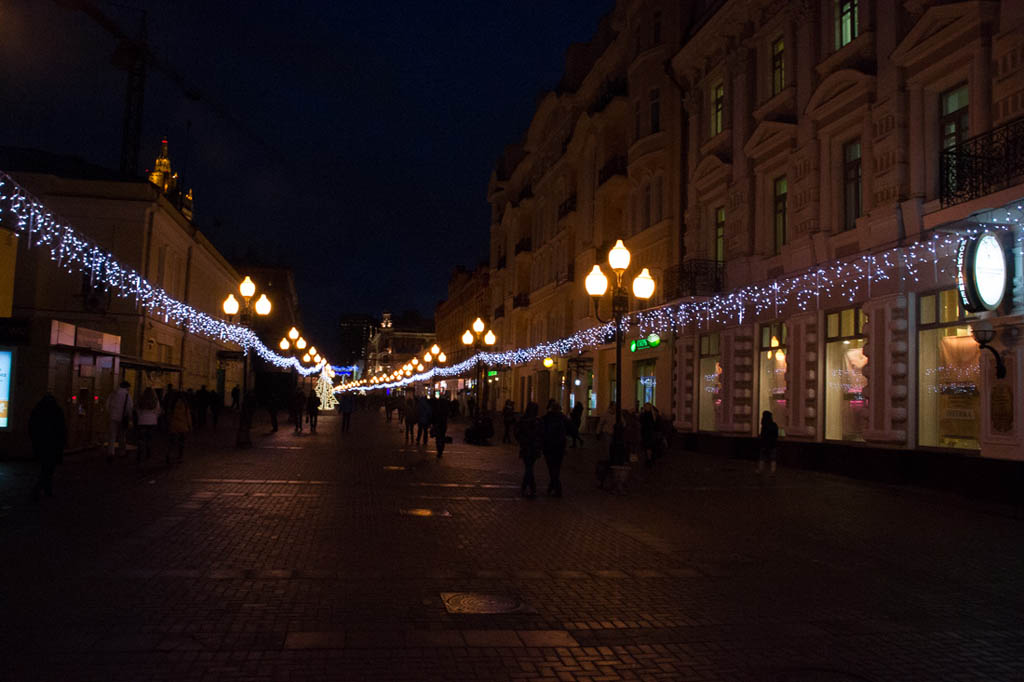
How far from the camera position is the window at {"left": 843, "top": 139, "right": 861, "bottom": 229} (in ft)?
68.0

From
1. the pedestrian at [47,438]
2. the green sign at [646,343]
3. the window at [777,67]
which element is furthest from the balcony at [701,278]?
the pedestrian at [47,438]

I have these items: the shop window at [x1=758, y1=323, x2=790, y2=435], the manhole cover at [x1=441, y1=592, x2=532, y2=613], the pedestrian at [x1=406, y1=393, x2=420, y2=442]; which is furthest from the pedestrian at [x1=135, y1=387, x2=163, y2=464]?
the shop window at [x1=758, y1=323, x2=790, y2=435]

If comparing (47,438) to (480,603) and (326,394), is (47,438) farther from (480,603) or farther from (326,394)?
(326,394)

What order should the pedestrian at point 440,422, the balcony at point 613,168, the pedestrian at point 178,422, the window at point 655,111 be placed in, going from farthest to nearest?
1. the balcony at point 613,168
2. the window at point 655,111
3. the pedestrian at point 440,422
4. the pedestrian at point 178,422

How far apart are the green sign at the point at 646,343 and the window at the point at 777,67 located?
400 inches

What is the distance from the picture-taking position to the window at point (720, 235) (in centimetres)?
2766

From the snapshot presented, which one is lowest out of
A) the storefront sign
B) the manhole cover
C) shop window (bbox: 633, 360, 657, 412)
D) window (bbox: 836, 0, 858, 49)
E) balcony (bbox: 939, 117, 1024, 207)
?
the manhole cover

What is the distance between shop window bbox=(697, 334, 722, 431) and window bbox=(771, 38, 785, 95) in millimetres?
7851

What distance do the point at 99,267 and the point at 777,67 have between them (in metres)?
22.8

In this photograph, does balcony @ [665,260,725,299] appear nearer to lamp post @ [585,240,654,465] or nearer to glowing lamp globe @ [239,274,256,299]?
lamp post @ [585,240,654,465]

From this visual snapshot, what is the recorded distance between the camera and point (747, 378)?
2572 centimetres

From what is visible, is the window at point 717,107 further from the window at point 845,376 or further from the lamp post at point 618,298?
the lamp post at point 618,298

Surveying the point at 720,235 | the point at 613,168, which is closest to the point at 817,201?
the point at 720,235

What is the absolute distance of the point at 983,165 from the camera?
15672mm
